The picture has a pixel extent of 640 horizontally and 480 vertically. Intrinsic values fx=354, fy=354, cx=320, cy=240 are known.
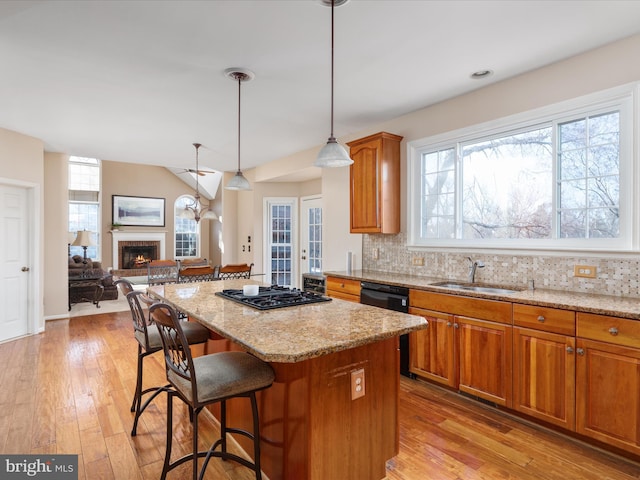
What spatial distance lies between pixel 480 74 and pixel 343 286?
7.60 ft

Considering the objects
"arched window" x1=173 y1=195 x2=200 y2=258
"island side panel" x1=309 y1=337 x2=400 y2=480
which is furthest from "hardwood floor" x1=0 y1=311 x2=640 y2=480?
"arched window" x1=173 y1=195 x2=200 y2=258

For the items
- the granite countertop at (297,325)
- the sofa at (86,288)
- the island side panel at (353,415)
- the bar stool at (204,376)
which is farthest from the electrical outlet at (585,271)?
the sofa at (86,288)

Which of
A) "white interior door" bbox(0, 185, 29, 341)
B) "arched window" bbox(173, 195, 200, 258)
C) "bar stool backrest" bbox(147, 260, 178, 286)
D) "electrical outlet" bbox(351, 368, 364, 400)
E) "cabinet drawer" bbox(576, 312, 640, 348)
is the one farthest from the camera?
"arched window" bbox(173, 195, 200, 258)

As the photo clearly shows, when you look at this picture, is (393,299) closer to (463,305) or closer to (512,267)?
(463,305)

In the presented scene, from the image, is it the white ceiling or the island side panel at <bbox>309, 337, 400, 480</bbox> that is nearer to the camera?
the island side panel at <bbox>309, 337, 400, 480</bbox>

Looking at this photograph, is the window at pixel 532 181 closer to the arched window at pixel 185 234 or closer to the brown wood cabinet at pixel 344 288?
the brown wood cabinet at pixel 344 288

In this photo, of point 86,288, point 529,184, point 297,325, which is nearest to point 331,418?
point 297,325

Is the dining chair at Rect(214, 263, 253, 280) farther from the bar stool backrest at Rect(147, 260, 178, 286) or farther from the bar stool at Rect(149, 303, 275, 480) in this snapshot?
the bar stool at Rect(149, 303, 275, 480)

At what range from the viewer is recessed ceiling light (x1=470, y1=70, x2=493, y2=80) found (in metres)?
2.83

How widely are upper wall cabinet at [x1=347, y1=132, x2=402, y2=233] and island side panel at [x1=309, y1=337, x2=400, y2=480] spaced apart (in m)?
2.05

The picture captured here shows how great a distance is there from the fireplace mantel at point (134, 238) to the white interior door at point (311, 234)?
20.4ft

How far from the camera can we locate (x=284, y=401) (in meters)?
1.68

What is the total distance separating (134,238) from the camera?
10.6m

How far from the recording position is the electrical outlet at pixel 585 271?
2.50 metres
